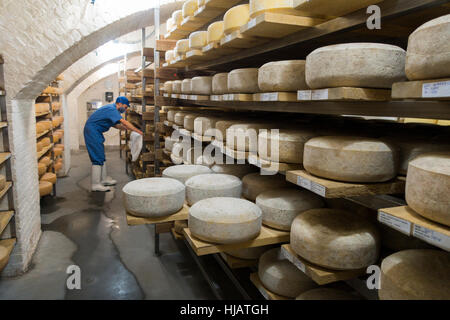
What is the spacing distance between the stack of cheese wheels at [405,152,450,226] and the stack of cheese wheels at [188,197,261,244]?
37.8 inches

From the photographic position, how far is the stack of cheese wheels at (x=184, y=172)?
9.66 feet

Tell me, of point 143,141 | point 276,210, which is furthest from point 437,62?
point 143,141

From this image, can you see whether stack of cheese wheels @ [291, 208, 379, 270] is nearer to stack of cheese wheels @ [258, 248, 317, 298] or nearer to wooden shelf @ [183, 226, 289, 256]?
wooden shelf @ [183, 226, 289, 256]

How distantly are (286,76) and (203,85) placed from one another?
1.49m

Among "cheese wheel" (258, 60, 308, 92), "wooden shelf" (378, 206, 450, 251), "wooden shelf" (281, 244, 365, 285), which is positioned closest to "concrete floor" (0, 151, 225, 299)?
"wooden shelf" (281, 244, 365, 285)

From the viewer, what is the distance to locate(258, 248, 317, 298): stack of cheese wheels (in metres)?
2.19

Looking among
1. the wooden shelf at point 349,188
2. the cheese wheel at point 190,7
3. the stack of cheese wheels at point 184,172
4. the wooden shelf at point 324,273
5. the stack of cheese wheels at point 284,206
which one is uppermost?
the cheese wheel at point 190,7

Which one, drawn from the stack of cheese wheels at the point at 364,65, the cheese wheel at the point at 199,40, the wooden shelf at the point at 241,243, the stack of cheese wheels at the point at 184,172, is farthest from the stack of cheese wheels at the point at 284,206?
the cheese wheel at the point at 199,40

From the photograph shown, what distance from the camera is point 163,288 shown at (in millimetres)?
3086

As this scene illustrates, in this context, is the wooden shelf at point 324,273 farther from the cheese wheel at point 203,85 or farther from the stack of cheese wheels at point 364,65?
the cheese wheel at point 203,85

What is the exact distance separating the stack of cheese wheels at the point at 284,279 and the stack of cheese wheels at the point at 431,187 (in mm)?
1103

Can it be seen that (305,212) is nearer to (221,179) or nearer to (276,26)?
(221,179)

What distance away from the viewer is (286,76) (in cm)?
200
